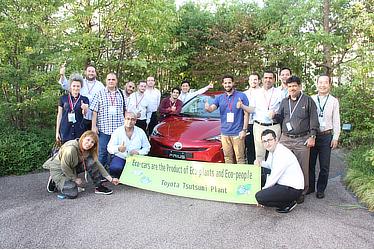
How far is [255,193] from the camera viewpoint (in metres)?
4.64

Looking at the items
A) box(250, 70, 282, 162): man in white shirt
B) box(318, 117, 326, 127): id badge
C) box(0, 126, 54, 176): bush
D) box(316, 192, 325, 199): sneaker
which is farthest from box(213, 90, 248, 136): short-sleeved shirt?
box(0, 126, 54, 176): bush

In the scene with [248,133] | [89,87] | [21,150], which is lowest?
[21,150]

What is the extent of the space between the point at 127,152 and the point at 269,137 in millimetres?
2241

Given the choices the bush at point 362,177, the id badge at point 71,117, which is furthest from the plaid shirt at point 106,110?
the bush at point 362,177

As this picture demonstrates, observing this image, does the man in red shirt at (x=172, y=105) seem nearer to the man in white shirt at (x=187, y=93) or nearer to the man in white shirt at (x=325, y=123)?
the man in white shirt at (x=187, y=93)

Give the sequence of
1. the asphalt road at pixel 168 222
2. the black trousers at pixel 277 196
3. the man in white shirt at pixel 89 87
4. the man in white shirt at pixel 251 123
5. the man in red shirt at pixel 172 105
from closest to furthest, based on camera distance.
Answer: the asphalt road at pixel 168 222 < the black trousers at pixel 277 196 < the man in white shirt at pixel 251 123 < the man in white shirt at pixel 89 87 < the man in red shirt at pixel 172 105

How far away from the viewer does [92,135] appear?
194 inches

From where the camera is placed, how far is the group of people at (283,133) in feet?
14.5

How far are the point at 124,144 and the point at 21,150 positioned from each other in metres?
2.22

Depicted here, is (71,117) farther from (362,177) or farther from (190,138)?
(362,177)

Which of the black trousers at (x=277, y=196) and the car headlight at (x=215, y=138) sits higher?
the car headlight at (x=215, y=138)

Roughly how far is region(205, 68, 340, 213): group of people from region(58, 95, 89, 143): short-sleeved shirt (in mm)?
1987

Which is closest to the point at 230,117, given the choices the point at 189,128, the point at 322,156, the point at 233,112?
the point at 233,112

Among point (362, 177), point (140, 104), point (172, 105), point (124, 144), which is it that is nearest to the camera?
point (124, 144)
